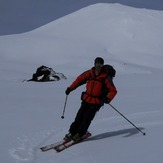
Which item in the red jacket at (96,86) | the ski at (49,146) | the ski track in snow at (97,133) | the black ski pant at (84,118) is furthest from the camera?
the black ski pant at (84,118)

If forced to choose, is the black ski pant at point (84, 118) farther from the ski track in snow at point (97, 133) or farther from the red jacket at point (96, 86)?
the ski track in snow at point (97, 133)

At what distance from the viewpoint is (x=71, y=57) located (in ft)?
158

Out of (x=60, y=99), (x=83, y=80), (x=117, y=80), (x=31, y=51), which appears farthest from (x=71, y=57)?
(x=83, y=80)

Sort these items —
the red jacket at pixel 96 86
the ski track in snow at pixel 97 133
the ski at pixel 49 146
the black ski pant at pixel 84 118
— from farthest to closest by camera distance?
the black ski pant at pixel 84 118 < the red jacket at pixel 96 86 < the ski at pixel 49 146 < the ski track in snow at pixel 97 133

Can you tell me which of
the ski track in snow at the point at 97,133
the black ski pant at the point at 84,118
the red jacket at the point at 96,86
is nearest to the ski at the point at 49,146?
the ski track in snow at the point at 97,133

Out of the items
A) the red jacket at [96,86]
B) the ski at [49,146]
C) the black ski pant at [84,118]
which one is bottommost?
the ski at [49,146]

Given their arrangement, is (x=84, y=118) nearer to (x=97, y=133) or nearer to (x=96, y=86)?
(x=96, y=86)

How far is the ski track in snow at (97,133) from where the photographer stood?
6.82m

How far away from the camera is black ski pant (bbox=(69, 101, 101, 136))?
302 inches

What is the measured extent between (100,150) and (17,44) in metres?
49.4

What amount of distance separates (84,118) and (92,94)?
50 cm

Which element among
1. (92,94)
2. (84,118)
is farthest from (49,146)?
(92,94)

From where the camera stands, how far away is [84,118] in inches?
302

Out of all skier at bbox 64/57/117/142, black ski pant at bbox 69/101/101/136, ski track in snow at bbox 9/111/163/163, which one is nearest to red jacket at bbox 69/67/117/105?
skier at bbox 64/57/117/142
